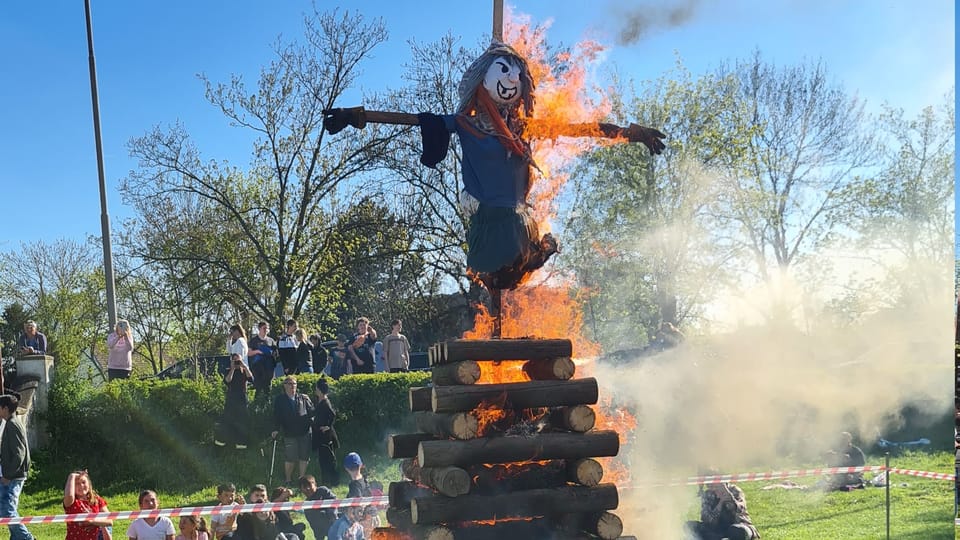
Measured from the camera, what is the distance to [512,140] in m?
6.14

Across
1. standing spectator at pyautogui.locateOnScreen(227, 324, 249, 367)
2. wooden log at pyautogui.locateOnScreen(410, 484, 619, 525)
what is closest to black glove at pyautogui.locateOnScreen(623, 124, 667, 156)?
wooden log at pyautogui.locateOnScreen(410, 484, 619, 525)

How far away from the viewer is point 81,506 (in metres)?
7.83

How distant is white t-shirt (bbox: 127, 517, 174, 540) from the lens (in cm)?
784

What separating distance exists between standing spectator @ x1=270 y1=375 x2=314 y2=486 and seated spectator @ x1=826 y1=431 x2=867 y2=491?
23.6 feet

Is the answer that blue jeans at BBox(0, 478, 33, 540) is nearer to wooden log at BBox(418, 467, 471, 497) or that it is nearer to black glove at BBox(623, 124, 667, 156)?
wooden log at BBox(418, 467, 471, 497)

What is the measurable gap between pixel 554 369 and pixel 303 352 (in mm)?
9123

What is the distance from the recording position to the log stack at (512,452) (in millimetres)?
5598

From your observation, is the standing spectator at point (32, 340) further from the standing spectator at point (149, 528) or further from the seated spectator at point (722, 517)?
the seated spectator at point (722, 517)

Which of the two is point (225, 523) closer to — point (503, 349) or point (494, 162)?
point (503, 349)

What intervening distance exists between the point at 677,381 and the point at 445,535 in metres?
6.74

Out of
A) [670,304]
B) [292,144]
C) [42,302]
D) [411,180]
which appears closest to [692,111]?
[670,304]

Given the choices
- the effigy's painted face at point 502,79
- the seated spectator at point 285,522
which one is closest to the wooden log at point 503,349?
the effigy's painted face at point 502,79

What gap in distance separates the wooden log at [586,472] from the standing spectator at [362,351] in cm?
913

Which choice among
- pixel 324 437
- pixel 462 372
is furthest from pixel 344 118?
pixel 324 437
